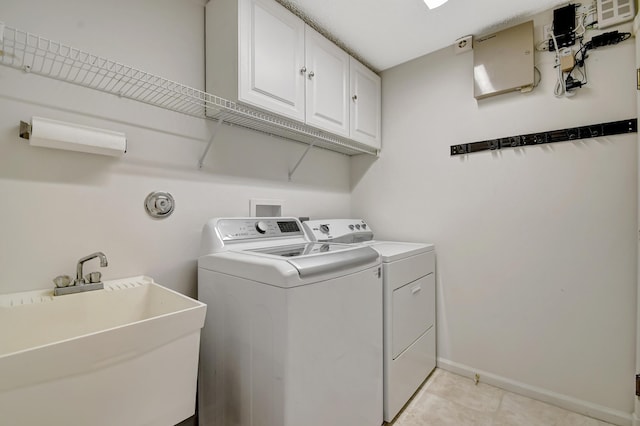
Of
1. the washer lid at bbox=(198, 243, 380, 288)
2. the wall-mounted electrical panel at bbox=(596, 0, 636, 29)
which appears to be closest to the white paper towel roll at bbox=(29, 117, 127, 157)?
the washer lid at bbox=(198, 243, 380, 288)

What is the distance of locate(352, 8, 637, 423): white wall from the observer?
5.16ft

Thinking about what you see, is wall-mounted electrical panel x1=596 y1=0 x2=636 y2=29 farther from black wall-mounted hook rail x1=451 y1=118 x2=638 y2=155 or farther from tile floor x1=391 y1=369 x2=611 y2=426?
tile floor x1=391 y1=369 x2=611 y2=426

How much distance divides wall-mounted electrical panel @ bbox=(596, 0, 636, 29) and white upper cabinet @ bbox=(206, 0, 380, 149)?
1.45 metres

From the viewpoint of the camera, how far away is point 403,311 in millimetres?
1653

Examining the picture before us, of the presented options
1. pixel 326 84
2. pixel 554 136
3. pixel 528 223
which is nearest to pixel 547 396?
pixel 528 223

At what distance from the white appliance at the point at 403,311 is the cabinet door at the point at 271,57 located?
2.65ft

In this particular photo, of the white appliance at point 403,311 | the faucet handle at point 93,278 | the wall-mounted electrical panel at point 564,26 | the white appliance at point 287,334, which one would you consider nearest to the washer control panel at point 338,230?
the white appliance at point 403,311

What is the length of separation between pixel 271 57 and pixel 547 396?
2.62 meters

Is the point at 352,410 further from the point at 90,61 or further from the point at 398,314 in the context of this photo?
the point at 90,61

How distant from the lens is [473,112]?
2033 mm

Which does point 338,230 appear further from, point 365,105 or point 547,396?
point 547,396

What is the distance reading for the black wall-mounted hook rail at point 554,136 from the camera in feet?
5.07

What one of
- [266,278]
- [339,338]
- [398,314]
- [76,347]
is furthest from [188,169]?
[398,314]

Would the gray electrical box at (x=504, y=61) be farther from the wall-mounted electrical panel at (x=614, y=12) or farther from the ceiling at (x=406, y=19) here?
the wall-mounted electrical panel at (x=614, y=12)
